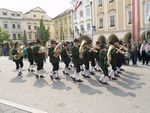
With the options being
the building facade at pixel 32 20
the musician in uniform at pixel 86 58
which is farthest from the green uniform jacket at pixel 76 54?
the building facade at pixel 32 20

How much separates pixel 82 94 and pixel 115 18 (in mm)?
25241

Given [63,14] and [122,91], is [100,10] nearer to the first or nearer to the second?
[63,14]

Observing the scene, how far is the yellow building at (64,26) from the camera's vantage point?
56312mm

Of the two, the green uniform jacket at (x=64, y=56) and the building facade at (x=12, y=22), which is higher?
the building facade at (x=12, y=22)

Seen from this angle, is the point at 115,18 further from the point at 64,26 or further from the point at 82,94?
the point at 64,26

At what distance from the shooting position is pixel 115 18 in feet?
109

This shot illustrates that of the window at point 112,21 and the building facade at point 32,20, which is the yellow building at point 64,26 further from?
the window at point 112,21

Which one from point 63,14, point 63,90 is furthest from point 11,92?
point 63,14

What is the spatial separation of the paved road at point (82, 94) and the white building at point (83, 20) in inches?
1248

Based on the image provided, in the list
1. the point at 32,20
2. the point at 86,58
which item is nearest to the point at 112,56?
the point at 86,58

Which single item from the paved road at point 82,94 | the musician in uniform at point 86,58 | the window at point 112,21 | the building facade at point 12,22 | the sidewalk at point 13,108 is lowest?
the sidewalk at point 13,108

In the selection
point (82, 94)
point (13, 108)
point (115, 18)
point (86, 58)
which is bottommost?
point (13, 108)

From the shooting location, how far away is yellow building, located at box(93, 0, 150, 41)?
30936mm

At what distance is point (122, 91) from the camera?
30.8ft
